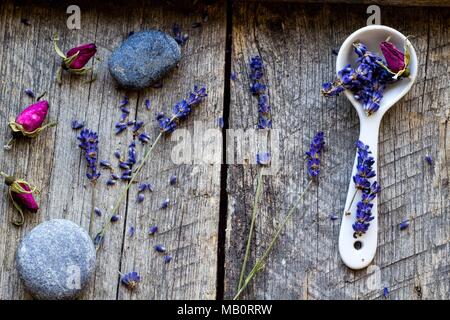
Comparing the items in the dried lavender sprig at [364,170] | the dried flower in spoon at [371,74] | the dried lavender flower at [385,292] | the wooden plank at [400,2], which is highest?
the wooden plank at [400,2]

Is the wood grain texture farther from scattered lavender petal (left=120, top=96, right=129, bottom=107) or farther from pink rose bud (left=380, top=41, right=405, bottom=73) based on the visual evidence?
pink rose bud (left=380, top=41, right=405, bottom=73)

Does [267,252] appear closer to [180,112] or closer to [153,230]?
[153,230]

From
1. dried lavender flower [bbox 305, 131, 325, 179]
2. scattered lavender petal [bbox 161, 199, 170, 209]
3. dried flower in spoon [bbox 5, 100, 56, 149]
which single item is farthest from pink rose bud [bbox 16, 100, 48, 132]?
dried lavender flower [bbox 305, 131, 325, 179]

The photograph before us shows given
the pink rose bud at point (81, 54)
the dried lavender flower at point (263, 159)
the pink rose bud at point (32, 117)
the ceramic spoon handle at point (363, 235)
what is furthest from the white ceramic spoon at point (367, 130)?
the pink rose bud at point (32, 117)

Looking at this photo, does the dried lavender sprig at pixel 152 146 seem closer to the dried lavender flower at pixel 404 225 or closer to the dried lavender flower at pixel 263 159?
the dried lavender flower at pixel 263 159

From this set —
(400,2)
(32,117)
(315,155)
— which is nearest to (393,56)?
(400,2)

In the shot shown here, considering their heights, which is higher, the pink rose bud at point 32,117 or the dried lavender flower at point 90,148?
the pink rose bud at point 32,117
